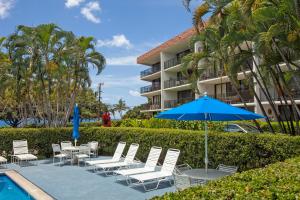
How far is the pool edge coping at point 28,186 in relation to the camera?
896 centimetres

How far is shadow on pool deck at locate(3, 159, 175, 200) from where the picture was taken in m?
8.94

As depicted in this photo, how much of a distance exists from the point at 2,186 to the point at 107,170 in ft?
12.7

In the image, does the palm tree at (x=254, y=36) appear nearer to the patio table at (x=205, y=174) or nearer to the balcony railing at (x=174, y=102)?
the patio table at (x=205, y=174)

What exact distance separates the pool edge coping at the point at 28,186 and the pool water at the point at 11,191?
0.47ft

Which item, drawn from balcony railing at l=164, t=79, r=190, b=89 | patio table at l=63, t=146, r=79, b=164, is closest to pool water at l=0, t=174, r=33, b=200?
patio table at l=63, t=146, r=79, b=164

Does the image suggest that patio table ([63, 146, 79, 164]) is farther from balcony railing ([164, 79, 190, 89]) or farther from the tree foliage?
balcony railing ([164, 79, 190, 89])

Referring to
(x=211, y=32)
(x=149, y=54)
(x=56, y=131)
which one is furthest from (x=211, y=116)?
(x=149, y=54)

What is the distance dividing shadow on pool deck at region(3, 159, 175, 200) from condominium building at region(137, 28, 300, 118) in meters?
20.6

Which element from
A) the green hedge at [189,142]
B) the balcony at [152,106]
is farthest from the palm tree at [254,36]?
the balcony at [152,106]

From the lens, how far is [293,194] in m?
3.57

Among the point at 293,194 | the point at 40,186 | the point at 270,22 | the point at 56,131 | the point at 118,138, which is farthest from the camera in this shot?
the point at 56,131

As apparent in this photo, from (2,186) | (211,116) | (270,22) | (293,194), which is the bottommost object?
(2,186)

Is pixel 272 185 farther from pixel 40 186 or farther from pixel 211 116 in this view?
pixel 40 186

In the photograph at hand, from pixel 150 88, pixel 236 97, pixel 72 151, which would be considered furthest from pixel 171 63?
pixel 72 151
